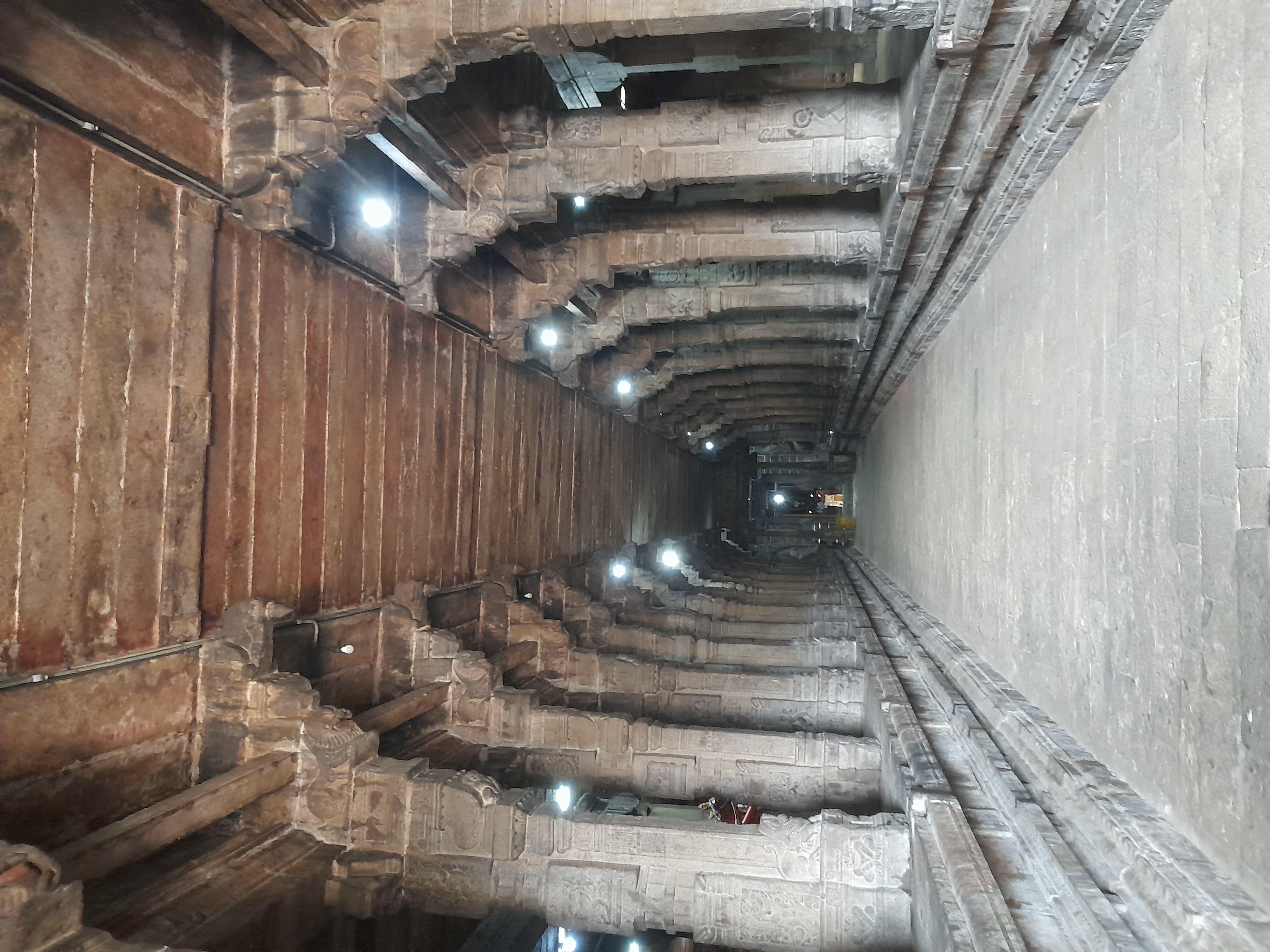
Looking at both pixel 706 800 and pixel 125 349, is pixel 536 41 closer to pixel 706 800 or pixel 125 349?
pixel 125 349

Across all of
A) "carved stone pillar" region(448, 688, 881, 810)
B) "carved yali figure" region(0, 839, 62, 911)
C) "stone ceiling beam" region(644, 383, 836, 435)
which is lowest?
"carved stone pillar" region(448, 688, 881, 810)

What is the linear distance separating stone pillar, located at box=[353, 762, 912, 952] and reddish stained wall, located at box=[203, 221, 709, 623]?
1869mm

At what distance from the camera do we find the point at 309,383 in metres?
5.94

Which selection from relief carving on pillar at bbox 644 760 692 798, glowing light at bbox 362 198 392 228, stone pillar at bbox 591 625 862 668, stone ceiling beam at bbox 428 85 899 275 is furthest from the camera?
stone pillar at bbox 591 625 862 668

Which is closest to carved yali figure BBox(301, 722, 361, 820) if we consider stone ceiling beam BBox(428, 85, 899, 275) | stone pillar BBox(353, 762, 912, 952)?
stone pillar BBox(353, 762, 912, 952)

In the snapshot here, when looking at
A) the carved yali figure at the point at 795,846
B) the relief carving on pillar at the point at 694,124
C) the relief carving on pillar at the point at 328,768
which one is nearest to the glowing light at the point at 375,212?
the relief carving on pillar at the point at 694,124

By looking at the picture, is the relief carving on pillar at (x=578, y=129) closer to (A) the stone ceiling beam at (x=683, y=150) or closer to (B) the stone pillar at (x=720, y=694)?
(A) the stone ceiling beam at (x=683, y=150)

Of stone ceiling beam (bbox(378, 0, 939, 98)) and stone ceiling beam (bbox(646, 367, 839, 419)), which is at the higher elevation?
stone ceiling beam (bbox(378, 0, 939, 98))

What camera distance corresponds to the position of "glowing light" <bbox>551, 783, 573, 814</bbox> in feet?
17.3

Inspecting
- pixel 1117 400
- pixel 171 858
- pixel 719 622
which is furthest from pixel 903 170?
pixel 719 622

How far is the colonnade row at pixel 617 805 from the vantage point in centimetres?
347

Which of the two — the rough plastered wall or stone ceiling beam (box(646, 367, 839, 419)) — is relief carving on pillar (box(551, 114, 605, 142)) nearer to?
the rough plastered wall

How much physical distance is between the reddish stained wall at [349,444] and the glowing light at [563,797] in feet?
7.60

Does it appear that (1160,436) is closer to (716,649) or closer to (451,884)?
(451,884)
